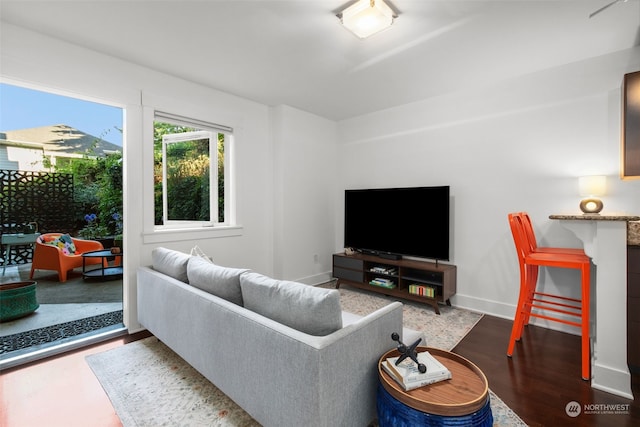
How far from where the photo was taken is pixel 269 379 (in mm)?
1328

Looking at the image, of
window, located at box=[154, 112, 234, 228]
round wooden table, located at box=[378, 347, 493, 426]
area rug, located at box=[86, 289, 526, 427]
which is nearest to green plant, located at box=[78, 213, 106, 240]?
window, located at box=[154, 112, 234, 228]

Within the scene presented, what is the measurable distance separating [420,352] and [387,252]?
2286mm

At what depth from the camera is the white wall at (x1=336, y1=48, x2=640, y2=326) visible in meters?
2.59

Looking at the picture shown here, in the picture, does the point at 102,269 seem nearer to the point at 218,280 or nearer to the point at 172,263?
the point at 172,263

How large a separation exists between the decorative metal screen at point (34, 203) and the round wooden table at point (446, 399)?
4.38 meters

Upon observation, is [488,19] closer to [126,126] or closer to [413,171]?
[413,171]

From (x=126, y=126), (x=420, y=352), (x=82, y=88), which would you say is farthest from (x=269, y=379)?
(x=82, y=88)

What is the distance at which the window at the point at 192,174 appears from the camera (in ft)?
10.8

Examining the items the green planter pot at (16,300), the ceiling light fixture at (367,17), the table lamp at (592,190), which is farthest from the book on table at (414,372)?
the green planter pot at (16,300)

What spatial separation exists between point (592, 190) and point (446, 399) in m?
2.38

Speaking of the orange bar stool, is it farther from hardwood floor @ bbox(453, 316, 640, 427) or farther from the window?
the window

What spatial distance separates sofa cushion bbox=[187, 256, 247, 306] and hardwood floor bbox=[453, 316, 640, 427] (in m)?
1.79

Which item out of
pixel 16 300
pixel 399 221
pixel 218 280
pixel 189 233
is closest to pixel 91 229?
pixel 16 300

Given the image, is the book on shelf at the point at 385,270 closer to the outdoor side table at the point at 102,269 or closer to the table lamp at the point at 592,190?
the table lamp at the point at 592,190
